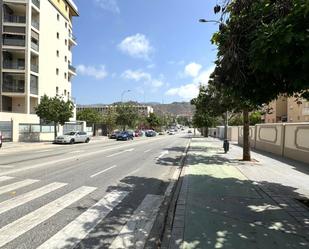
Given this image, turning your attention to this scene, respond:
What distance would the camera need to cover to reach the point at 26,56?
1928 inches

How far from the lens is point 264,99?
9477 millimetres

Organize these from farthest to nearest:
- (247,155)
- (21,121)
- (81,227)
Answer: (21,121) → (247,155) → (81,227)

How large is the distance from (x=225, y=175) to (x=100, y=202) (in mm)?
6298

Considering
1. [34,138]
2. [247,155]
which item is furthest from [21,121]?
[247,155]

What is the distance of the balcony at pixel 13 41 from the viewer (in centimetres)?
4844

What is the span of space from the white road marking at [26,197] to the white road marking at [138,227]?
2609 mm

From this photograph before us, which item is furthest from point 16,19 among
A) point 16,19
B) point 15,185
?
point 15,185

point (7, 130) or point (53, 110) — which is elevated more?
point (53, 110)

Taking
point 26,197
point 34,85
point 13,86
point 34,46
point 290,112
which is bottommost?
point 26,197

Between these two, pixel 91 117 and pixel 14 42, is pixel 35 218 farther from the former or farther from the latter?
pixel 91 117

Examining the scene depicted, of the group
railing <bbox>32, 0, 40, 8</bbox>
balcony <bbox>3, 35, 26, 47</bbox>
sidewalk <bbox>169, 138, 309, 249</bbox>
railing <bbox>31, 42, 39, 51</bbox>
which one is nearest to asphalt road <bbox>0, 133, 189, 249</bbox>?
sidewalk <bbox>169, 138, 309, 249</bbox>

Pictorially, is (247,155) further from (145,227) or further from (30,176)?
(145,227)

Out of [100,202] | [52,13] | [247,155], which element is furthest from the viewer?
[52,13]

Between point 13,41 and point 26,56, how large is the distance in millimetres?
2476
